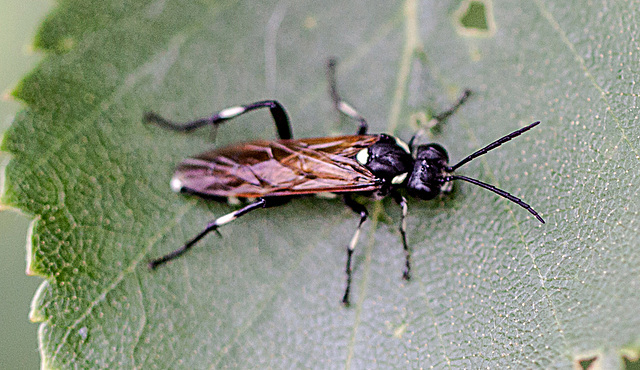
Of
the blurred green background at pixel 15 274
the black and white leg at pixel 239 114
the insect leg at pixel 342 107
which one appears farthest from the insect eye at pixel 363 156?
the blurred green background at pixel 15 274

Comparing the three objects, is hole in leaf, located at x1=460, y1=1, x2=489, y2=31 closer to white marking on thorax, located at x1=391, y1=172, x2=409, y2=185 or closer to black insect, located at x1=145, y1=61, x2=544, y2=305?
black insect, located at x1=145, y1=61, x2=544, y2=305

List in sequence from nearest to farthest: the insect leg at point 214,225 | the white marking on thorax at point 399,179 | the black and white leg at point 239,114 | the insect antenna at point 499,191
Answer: the insect antenna at point 499,191 → the insect leg at point 214,225 → the white marking on thorax at point 399,179 → the black and white leg at point 239,114

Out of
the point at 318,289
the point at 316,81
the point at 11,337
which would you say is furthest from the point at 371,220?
the point at 11,337

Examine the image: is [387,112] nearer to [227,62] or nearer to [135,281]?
[227,62]

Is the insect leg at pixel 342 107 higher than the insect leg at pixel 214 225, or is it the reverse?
the insect leg at pixel 342 107

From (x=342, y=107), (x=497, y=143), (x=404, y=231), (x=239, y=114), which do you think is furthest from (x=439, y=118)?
(x=239, y=114)

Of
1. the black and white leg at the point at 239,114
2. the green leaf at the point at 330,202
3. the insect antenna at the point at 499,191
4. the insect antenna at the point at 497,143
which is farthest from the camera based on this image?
the black and white leg at the point at 239,114

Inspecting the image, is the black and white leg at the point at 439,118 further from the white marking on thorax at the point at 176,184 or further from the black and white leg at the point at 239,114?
the white marking on thorax at the point at 176,184

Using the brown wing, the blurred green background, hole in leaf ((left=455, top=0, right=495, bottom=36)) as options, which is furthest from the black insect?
the blurred green background
